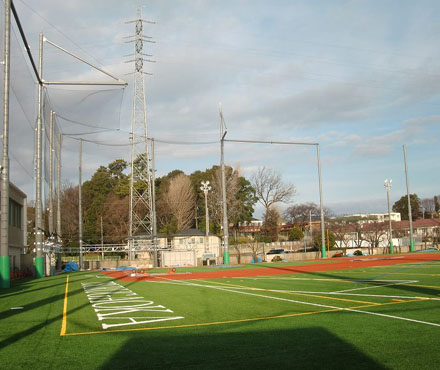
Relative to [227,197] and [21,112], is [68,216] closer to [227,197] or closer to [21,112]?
[227,197]

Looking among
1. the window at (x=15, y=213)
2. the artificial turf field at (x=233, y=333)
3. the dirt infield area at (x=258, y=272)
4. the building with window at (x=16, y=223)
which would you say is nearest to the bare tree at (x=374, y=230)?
the dirt infield area at (x=258, y=272)

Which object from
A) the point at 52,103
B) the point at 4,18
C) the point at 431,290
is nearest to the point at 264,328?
the point at 431,290

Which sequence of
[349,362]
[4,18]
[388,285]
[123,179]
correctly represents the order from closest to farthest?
[349,362] → [388,285] → [4,18] → [123,179]

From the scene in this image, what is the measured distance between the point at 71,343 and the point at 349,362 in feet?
13.6

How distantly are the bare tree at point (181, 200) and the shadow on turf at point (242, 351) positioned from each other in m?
67.3

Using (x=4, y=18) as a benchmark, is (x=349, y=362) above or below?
below

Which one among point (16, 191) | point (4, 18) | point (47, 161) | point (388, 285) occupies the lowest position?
point (388, 285)

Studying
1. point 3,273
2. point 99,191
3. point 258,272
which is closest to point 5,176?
point 3,273

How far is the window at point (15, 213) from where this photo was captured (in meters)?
35.0

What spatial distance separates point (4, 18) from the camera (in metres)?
19.2

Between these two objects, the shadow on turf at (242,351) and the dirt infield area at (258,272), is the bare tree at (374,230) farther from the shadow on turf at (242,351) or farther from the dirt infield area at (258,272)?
the shadow on turf at (242,351)

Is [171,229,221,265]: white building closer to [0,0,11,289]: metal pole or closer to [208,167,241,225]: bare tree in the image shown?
[208,167,241,225]: bare tree

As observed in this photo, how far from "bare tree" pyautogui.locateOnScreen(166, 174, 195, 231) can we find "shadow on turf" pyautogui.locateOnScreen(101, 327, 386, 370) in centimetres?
6730

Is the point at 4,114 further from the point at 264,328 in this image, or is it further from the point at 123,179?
the point at 123,179
